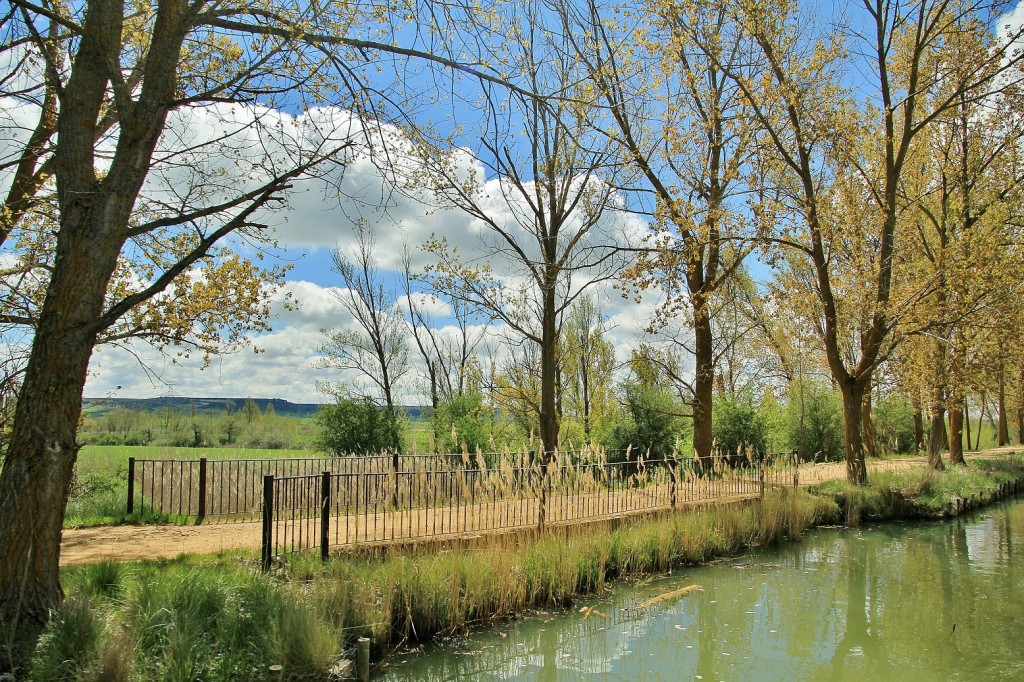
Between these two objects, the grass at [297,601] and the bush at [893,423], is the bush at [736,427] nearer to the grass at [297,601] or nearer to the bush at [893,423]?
the grass at [297,601]

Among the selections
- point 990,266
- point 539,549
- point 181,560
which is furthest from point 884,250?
point 181,560

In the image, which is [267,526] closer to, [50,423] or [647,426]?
[50,423]

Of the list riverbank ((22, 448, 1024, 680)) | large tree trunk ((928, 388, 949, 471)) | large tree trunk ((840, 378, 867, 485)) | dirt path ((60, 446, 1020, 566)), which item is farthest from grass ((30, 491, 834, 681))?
large tree trunk ((928, 388, 949, 471))

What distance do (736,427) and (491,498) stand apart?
49.5 feet

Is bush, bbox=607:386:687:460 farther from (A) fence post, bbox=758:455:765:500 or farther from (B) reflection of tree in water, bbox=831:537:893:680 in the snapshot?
(B) reflection of tree in water, bbox=831:537:893:680

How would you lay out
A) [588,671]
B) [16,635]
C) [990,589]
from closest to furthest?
[16,635] → [588,671] → [990,589]

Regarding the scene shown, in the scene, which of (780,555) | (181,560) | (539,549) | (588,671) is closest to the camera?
(588,671)

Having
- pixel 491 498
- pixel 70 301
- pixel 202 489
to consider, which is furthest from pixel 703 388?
pixel 70 301

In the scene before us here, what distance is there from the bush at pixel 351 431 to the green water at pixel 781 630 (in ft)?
39.9

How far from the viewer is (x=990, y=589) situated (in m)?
10.6

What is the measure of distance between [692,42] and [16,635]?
54.1 feet

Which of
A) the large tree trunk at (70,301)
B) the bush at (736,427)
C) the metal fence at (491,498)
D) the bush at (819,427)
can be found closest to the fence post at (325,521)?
the metal fence at (491,498)

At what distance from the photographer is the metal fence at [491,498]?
920cm

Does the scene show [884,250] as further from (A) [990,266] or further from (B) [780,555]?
(B) [780,555]
